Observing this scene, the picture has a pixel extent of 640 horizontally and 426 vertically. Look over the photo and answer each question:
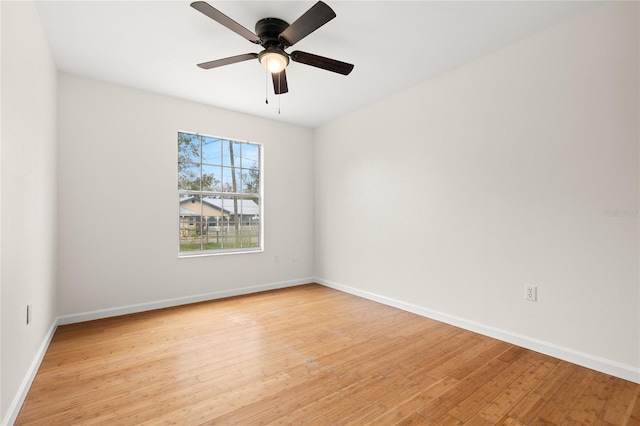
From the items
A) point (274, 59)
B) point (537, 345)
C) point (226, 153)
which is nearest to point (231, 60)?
point (274, 59)

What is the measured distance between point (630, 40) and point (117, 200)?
4.81m

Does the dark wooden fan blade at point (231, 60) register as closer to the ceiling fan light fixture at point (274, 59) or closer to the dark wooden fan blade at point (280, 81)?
the ceiling fan light fixture at point (274, 59)

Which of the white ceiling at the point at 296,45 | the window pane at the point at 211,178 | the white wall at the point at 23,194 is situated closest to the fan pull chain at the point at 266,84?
the white ceiling at the point at 296,45

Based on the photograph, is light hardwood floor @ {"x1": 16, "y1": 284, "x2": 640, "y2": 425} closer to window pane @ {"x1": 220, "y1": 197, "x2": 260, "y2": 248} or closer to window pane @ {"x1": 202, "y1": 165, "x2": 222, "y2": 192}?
window pane @ {"x1": 220, "y1": 197, "x2": 260, "y2": 248}

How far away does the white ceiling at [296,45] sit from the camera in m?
2.25

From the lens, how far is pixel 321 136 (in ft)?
16.7

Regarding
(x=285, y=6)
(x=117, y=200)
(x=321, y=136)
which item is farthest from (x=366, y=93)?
(x=117, y=200)

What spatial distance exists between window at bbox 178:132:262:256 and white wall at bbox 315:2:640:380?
1.86 meters

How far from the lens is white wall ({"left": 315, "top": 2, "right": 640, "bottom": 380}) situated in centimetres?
220

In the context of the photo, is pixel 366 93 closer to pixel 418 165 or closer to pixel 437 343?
Answer: pixel 418 165

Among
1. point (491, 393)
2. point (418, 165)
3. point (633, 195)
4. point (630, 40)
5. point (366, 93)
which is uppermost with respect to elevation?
point (366, 93)

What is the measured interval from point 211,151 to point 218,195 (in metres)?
0.62

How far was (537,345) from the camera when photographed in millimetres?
2555

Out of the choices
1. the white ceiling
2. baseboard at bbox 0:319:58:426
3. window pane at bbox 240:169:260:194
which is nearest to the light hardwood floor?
baseboard at bbox 0:319:58:426
